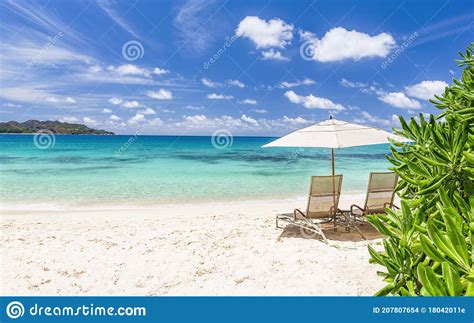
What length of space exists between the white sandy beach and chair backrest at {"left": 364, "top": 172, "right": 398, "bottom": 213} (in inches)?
30.1

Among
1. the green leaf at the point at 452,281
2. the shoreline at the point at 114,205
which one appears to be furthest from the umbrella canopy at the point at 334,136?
the green leaf at the point at 452,281

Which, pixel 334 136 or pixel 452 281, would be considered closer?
pixel 452 281

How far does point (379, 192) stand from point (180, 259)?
13.0ft

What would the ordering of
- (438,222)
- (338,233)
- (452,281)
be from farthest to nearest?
(338,233), (438,222), (452,281)

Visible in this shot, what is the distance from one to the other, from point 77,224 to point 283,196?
7.16 m

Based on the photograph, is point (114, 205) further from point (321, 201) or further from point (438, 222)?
point (438, 222)

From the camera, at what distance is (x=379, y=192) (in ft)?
21.5

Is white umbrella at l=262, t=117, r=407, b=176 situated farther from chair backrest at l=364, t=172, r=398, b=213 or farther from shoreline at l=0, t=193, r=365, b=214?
shoreline at l=0, t=193, r=365, b=214

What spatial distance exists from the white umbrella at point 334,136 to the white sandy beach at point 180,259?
169 cm

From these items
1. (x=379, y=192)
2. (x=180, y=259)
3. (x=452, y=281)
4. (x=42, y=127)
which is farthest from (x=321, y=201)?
(x=42, y=127)

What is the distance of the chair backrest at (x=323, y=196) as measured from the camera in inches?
244

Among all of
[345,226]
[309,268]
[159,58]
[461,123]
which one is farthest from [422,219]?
[159,58]

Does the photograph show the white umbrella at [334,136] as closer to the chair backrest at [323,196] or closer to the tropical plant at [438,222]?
the chair backrest at [323,196]

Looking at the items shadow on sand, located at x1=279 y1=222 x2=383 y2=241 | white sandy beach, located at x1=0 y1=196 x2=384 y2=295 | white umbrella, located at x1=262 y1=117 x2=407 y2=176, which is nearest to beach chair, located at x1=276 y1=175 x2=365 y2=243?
shadow on sand, located at x1=279 y1=222 x2=383 y2=241
